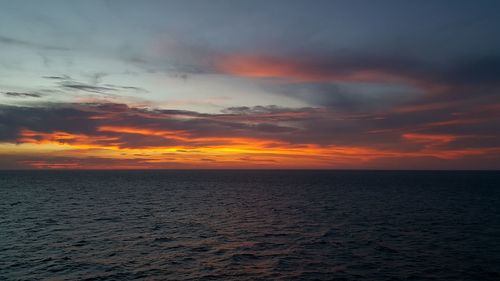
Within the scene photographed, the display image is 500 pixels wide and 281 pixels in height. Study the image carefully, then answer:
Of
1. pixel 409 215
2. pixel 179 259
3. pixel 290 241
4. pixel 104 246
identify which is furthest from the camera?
pixel 409 215

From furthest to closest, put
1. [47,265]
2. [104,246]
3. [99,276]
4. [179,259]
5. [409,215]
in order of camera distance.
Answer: [409,215], [104,246], [179,259], [47,265], [99,276]

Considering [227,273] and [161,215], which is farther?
[161,215]

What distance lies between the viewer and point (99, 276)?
105ft

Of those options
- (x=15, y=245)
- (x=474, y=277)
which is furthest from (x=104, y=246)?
(x=474, y=277)

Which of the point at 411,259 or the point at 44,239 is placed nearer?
the point at 411,259

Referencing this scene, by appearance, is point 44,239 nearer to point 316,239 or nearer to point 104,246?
point 104,246

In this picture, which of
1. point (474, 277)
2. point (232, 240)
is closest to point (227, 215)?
point (232, 240)

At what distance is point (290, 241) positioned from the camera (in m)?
46.5

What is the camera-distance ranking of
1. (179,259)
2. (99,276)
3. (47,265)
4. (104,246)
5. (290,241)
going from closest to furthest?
(99,276) < (47,265) < (179,259) < (104,246) < (290,241)

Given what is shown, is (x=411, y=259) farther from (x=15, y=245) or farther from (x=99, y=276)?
(x=15, y=245)

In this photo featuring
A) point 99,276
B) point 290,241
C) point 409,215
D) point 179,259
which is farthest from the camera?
point 409,215

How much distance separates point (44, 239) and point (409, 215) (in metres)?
63.4

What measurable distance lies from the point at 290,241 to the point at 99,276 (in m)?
23.9

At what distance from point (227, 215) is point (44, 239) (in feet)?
108
